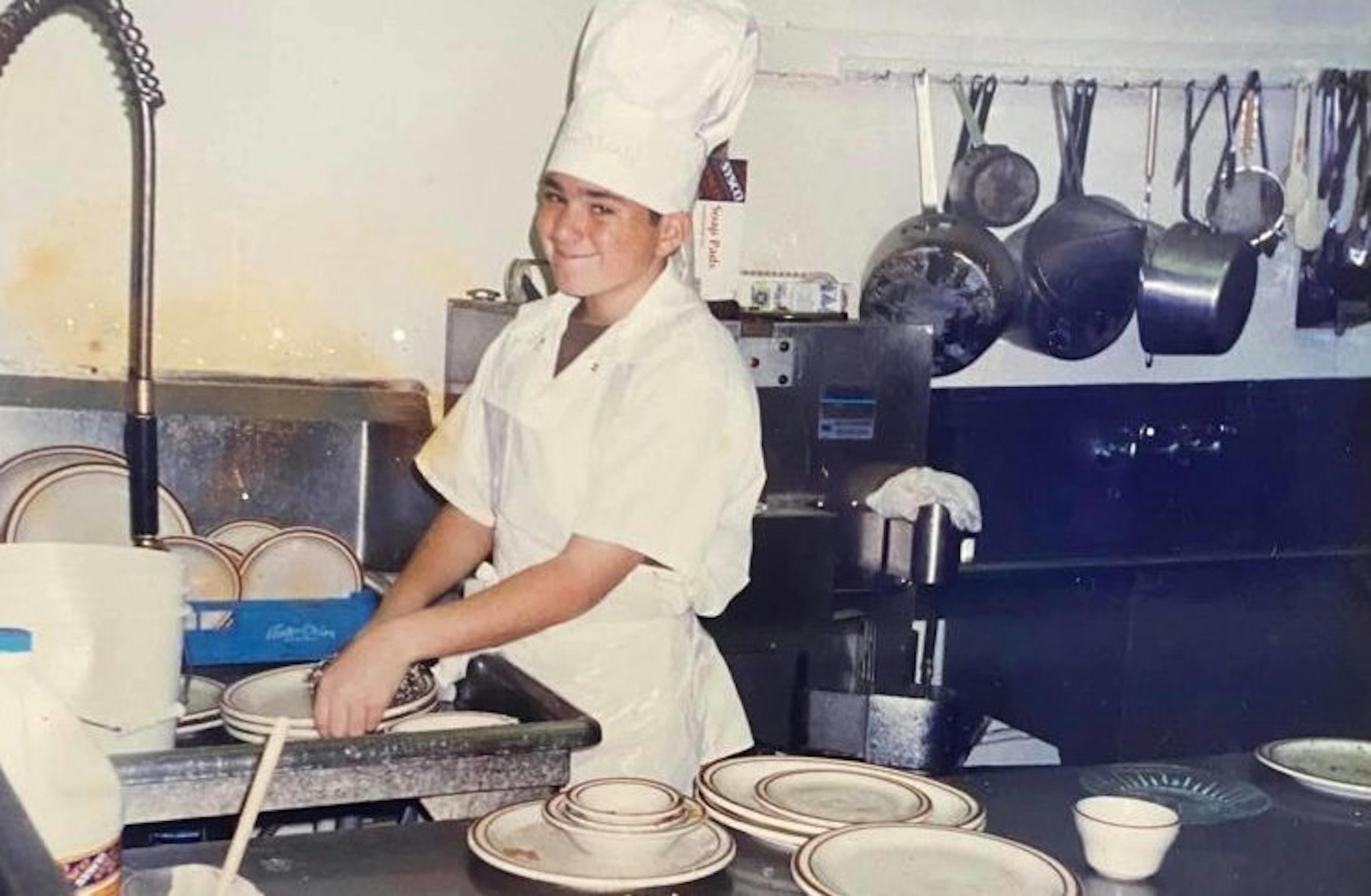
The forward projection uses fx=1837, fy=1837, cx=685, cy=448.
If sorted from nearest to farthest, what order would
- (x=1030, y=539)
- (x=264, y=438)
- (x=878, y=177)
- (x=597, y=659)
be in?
(x=597, y=659), (x=264, y=438), (x=878, y=177), (x=1030, y=539)

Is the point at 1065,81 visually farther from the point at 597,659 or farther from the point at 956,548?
the point at 597,659

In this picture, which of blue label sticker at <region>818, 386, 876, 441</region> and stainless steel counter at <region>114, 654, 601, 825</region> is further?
blue label sticker at <region>818, 386, 876, 441</region>

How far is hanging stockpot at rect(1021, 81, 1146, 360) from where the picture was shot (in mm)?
3625

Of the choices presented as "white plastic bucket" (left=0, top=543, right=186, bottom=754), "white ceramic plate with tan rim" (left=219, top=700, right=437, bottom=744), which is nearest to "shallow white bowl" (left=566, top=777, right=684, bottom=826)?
"white ceramic plate with tan rim" (left=219, top=700, right=437, bottom=744)

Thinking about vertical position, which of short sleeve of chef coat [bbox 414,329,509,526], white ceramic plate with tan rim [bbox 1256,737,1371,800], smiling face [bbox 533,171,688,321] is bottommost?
white ceramic plate with tan rim [bbox 1256,737,1371,800]

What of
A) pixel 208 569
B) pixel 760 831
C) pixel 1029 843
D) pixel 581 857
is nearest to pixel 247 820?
pixel 581 857

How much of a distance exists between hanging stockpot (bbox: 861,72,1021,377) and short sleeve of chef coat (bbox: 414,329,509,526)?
1235 mm

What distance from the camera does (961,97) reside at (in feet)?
11.6

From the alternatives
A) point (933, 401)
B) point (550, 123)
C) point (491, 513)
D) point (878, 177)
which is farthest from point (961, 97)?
point (491, 513)

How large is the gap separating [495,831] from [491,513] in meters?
0.86

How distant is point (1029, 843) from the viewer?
167 cm

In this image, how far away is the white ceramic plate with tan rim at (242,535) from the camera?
280 cm

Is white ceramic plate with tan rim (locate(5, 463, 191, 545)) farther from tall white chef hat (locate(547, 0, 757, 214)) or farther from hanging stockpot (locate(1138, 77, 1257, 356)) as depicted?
hanging stockpot (locate(1138, 77, 1257, 356))

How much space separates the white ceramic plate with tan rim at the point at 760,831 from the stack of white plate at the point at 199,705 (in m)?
0.54
